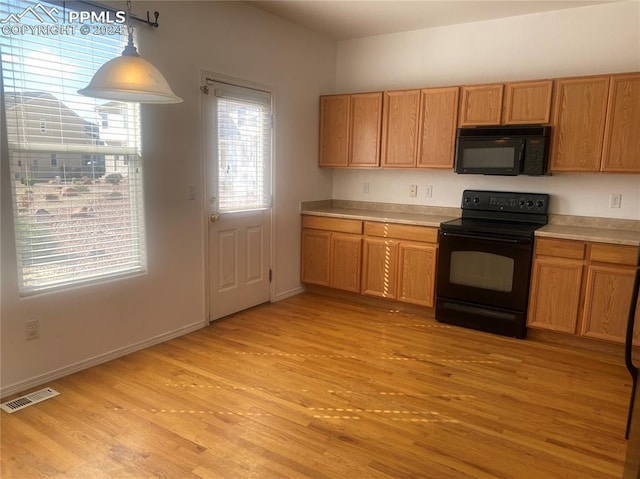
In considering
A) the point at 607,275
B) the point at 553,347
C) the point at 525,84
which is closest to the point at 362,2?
the point at 525,84

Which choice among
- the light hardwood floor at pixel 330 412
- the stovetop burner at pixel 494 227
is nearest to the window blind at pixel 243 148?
the light hardwood floor at pixel 330 412

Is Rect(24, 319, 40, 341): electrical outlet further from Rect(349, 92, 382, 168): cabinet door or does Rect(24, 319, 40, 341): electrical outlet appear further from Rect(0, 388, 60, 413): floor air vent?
Rect(349, 92, 382, 168): cabinet door

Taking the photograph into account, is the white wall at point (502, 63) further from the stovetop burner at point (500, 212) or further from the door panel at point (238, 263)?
the door panel at point (238, 263)

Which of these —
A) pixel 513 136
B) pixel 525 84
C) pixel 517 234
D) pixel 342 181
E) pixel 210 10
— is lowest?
pixel 517 234

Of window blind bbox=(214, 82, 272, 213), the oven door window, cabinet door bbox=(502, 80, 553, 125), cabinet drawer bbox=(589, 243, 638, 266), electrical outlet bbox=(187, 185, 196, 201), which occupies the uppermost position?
cabinet door bbox=(502, 80, 553, 125)

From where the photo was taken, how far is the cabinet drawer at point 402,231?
13.4ft

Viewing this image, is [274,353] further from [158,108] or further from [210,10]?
[210,10]

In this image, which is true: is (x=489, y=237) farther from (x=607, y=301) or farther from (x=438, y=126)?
(x=438, y=126)

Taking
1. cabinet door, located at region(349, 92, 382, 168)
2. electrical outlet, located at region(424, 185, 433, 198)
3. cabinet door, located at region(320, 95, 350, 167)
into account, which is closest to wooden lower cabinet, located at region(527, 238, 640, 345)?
electrical outlet, located at region(424, 185, 433, 198)

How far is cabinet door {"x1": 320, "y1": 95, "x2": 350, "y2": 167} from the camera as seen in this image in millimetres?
4688

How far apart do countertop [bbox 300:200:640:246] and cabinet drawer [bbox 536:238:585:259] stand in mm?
40

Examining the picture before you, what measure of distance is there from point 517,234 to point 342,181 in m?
2.11

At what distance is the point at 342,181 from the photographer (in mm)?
5180

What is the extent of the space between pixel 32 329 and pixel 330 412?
1785 mm
